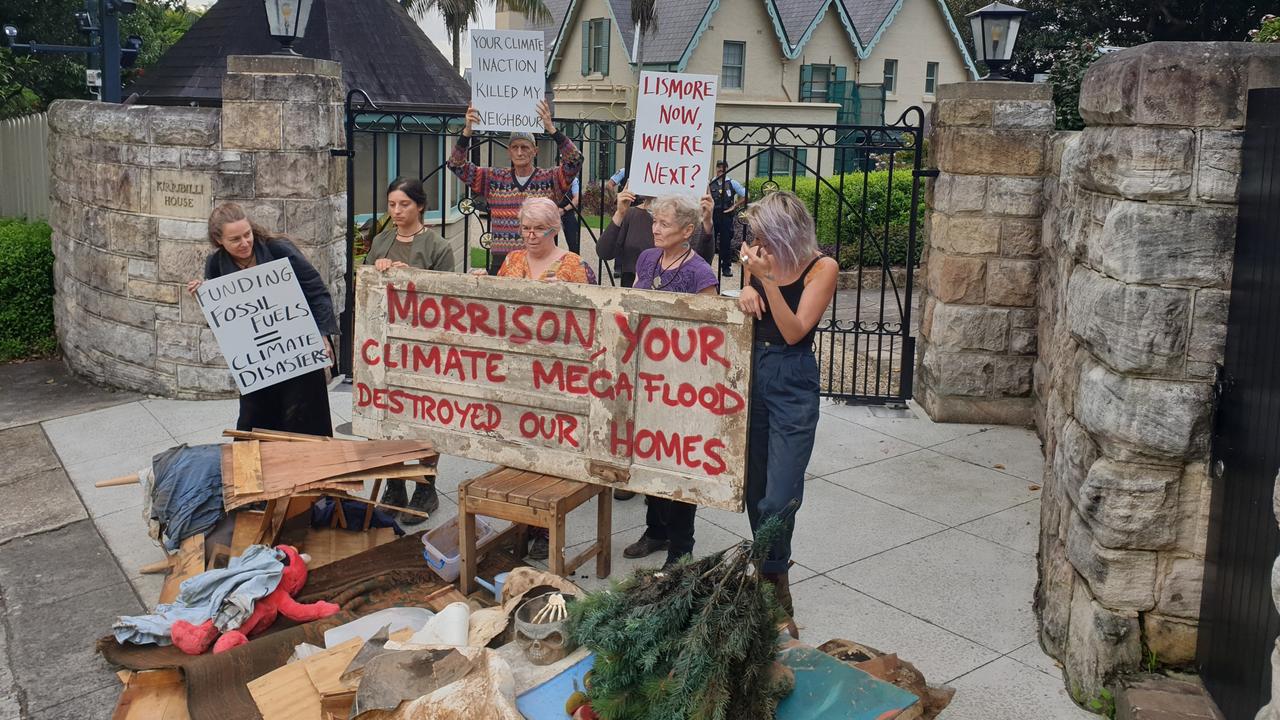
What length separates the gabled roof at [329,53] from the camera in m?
18.2

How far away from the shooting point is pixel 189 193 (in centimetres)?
886

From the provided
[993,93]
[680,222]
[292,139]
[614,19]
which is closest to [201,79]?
[292,139]

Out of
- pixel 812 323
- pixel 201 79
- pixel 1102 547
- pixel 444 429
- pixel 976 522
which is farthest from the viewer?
pixel 201 79

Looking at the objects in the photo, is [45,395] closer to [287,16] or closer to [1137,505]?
[287,16]

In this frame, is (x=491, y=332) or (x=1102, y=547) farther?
(x=491, y=332)

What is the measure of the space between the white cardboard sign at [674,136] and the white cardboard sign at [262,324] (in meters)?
2.34

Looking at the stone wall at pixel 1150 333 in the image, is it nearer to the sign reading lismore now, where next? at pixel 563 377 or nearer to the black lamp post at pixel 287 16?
the sign reading lismore now, where next? at pixel 563 377

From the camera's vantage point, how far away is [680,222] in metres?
5.57

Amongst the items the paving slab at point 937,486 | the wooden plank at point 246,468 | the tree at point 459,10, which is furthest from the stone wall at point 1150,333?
the tree at point 459,10

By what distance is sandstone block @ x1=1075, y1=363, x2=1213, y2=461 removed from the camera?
4109 mm

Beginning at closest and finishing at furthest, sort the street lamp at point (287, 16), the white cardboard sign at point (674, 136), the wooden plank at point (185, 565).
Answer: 1. the wooden plank at point (185, 565)
2. the white cardboard sign at point (674, 136)
3. the street lamp at point (287, 16)

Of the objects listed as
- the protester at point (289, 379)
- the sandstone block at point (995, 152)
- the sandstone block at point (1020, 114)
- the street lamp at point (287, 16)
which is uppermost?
the street lamp at point (287, 16)

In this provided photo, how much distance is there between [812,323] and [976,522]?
8.10 feet

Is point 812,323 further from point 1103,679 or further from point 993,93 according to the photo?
point 993,93
